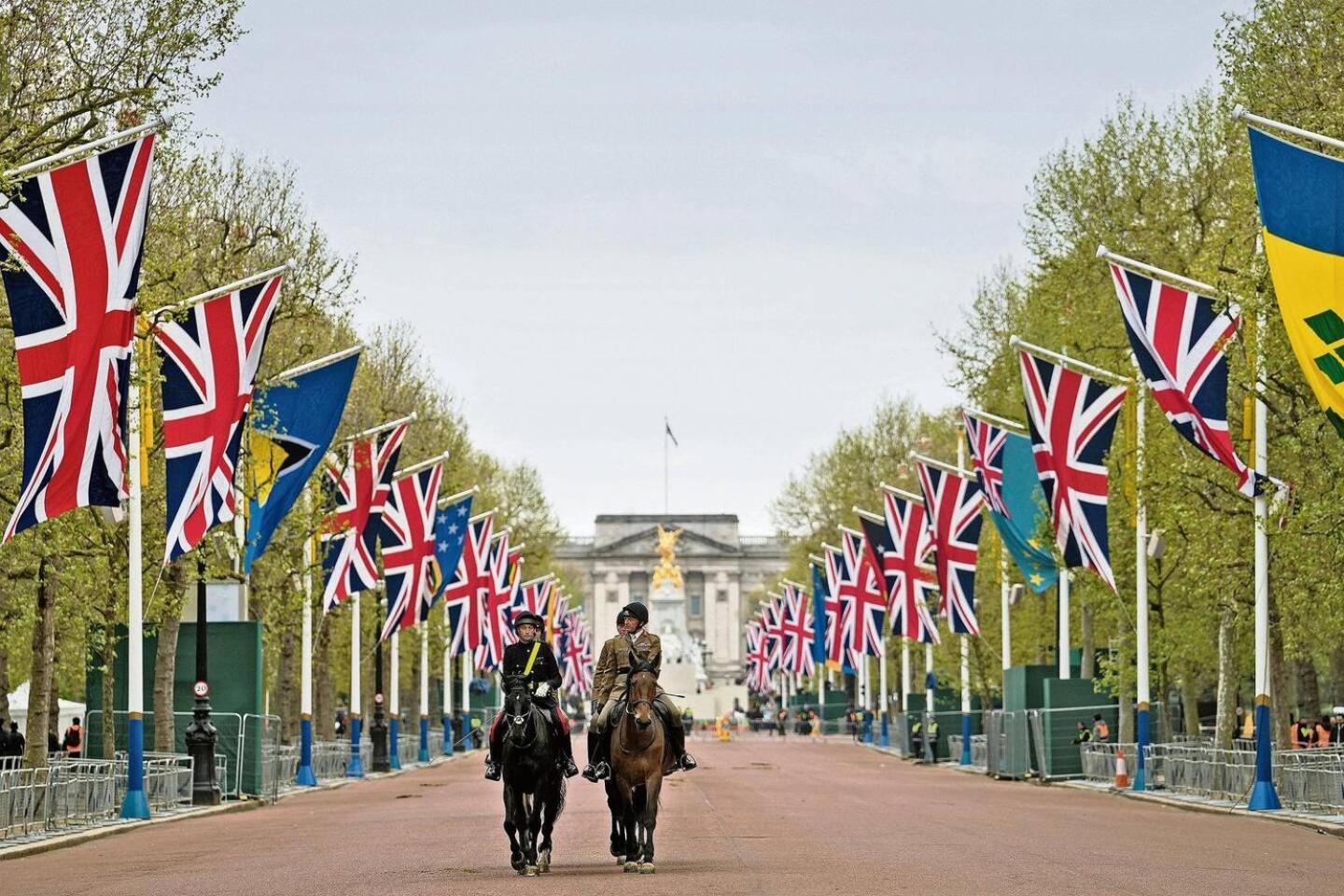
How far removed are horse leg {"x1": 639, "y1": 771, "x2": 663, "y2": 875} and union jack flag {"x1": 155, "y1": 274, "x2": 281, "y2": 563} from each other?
1203cm

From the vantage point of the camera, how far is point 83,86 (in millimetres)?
31594

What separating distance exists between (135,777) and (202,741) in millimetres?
5314

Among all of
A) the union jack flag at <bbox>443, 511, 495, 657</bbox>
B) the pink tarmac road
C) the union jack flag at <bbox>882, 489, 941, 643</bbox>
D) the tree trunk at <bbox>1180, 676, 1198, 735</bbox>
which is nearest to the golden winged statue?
the tree trunk at <bbox>1180, 676, 1198, 735</bbox>

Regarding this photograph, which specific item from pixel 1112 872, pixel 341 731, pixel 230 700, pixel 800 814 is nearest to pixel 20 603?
pixel 230 700

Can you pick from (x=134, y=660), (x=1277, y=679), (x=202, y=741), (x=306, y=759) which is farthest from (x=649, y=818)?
(x=306, y=759)

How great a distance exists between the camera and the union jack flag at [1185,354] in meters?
32.6

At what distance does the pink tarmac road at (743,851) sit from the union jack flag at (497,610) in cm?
2573

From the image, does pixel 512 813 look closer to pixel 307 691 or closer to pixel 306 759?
pixel 307 691

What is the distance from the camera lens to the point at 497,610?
71375mm

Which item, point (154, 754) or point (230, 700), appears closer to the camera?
point (154, 754)

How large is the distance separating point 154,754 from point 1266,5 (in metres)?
22.9

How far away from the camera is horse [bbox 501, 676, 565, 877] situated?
884 inches

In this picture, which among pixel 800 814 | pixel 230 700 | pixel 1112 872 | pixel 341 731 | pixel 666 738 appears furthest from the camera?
pixel 341 731

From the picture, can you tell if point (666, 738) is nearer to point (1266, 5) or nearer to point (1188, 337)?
point (1188, 337)
